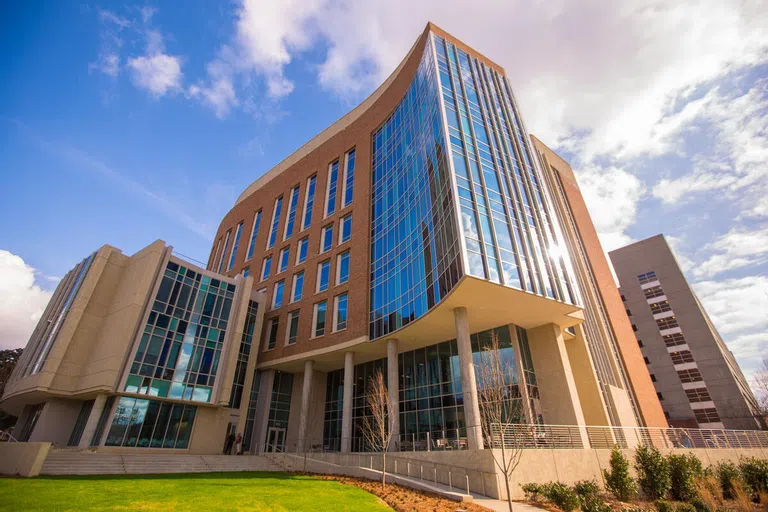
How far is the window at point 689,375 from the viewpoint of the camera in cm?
5796

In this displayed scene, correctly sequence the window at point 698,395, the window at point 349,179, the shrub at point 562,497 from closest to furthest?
the shrub at point 562,497, the window at point 349,179, the window at point 698,395

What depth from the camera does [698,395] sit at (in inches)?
2237

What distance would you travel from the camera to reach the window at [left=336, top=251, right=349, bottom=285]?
34.5 meters

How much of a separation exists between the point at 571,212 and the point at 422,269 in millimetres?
28827

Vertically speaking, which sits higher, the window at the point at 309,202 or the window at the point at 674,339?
the window at the point at 309,202

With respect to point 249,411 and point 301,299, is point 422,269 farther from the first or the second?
point 249,411

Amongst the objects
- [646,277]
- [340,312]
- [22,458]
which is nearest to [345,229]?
[340,312]

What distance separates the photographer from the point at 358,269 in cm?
3309

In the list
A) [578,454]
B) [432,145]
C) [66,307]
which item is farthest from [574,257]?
[66,307]

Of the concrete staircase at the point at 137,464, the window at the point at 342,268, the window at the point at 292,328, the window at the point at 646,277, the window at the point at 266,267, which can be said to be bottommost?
the concrete staircase at the point at 137,464

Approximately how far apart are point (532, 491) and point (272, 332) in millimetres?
28515

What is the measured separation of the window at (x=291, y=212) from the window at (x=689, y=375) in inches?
2466

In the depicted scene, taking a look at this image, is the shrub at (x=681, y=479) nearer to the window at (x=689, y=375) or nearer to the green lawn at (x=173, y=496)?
the green lawn at (x=173, y=496)

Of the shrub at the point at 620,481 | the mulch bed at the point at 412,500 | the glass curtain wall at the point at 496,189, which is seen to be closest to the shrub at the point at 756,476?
the shrub at the point at 620,481
